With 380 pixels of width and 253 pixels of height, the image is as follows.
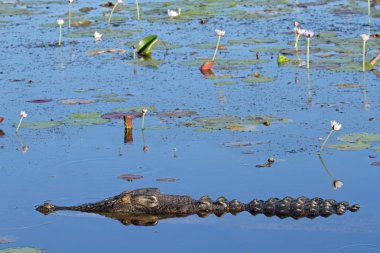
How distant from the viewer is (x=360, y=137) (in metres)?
7.46

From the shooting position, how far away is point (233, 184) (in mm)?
6742

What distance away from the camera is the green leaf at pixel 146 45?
10.7 m

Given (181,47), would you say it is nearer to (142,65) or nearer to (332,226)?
(142,65)

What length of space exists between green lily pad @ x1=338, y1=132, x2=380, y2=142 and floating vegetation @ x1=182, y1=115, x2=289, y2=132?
2.15 feet

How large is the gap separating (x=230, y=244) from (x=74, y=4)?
9.16 m

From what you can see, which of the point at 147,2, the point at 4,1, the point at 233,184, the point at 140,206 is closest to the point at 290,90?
the point at 233,184

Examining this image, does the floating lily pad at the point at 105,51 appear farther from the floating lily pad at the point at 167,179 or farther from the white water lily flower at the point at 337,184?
the white water lily flower at the point at 337,184

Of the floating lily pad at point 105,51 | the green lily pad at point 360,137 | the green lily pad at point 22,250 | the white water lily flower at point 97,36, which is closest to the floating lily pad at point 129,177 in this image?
the green lily pad at point 22,250

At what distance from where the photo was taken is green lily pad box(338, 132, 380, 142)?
738 cm

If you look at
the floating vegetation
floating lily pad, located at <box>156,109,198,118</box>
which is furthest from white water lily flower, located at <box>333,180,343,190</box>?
floating lily pad, located at <box>156,109,198,118</box>

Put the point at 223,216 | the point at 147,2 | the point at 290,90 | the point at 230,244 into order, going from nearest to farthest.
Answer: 1. the point at 230,244
2. the point at 223,216
3. the point at 290,90
4. the point at 147,2

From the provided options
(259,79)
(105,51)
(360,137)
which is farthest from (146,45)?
(360,137)

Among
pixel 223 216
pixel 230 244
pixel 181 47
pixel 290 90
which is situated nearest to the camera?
pixel 230 244

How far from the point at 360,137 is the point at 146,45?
3.85 metres
